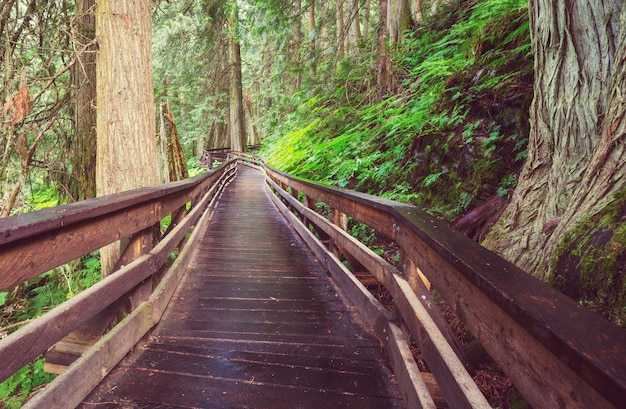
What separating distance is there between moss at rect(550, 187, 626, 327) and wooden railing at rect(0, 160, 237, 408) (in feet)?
8.71

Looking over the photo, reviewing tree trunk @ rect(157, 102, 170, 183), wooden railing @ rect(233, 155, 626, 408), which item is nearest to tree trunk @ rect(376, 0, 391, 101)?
tree trunk @ rect(157, 102, 170, 183)

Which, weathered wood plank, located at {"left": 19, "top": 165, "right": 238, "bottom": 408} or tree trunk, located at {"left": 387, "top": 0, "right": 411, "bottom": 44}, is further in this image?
tree trunk, located at {"left": 387, "top": 0, "right": 411, "bottom": 44}

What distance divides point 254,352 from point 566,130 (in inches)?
115

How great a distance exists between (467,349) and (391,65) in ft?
24.9

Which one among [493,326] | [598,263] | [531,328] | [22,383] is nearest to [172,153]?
[22,383]

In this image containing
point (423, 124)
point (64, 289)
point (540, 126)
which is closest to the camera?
point (540, 126)

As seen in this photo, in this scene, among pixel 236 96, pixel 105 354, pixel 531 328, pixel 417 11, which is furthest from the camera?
pixel 236 96

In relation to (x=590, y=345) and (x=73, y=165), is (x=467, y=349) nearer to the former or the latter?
(x=590, y=345)

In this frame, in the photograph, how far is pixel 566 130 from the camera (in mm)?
2764

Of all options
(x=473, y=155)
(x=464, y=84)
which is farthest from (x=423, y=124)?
(x=473, y=155)

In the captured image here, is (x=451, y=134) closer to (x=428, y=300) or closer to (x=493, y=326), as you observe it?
(x=428, y=300)

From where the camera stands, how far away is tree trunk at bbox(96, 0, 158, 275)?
396 centimetres

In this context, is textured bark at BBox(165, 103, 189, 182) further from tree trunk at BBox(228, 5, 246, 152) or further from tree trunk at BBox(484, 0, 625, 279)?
tree trunk at BBox(228, 5, 246, 152)

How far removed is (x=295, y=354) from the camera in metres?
2.46
